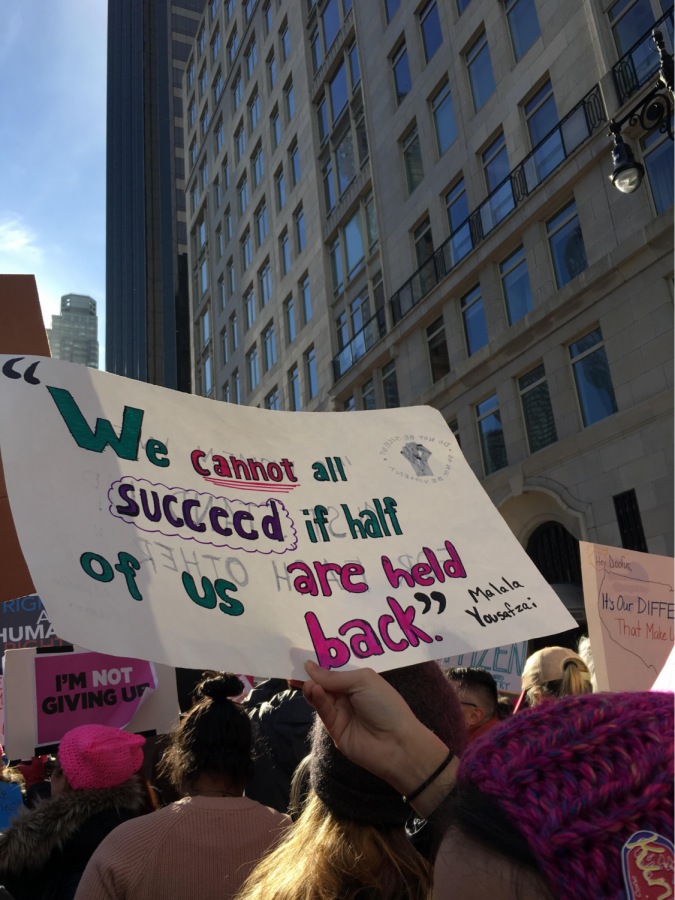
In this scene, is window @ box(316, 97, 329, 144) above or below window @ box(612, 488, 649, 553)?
above

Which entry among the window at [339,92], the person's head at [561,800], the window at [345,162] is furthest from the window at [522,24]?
the person's head at [561,800]

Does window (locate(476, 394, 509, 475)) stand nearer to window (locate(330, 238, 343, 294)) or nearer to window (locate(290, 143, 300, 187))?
window (locate(330, 238, 343, 294))

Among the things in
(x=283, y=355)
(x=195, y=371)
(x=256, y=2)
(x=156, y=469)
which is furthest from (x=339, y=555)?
(x=195, y=371)

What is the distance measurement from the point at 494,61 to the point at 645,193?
20.5 feet

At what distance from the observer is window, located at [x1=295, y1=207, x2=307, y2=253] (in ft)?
86.5

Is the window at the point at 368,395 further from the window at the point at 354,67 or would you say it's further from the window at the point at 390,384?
the window at the point at 354,67

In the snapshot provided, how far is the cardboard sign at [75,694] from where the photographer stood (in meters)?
4.20

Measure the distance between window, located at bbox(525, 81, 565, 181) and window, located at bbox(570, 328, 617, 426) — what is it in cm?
377

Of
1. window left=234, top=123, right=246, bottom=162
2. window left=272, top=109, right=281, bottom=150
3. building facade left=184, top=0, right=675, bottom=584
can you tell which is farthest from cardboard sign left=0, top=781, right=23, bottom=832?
window left=234, top=123, right=246, bottom=162

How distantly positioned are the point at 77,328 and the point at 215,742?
177 m

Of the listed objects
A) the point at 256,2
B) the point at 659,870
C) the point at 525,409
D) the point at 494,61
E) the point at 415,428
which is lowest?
the point at 659,870

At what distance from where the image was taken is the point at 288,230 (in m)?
27.4

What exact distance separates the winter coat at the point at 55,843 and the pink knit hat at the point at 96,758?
48mm

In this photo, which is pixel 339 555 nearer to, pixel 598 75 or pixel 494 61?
Answer: pixel 598 75
